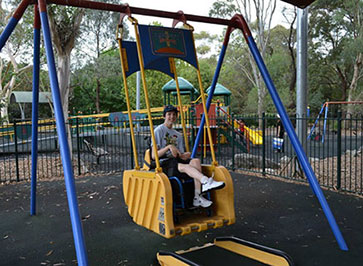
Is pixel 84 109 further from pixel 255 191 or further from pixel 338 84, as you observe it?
pixel 255 191

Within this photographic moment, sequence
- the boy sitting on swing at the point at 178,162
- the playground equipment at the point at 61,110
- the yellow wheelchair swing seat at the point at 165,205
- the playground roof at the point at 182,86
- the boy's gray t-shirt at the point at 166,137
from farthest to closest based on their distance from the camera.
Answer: the playground roof at the point at 182,86 < the boy's gray t-shirt at the point at 166,137 < the boy sitting on swing at the point at 178,162 < the yellow wheelchair swing seat at the point at 165,205 < the playground equipment at the point at 61,110

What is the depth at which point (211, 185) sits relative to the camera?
3654 millimetres

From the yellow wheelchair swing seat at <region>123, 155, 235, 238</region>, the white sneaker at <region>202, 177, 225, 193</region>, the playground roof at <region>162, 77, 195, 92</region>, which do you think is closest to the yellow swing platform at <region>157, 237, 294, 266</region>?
the yellow wheelchair swing seat at <region>123, 155, 235, 238</region>

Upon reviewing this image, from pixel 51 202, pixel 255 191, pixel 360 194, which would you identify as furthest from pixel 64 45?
pixel 360 194

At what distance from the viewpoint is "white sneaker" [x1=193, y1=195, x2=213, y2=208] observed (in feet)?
12.3

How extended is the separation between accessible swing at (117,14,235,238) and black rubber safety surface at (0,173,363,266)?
47 cm

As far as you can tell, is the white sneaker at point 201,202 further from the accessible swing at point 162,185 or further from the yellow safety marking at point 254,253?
the yellow safety marking at point 254,253

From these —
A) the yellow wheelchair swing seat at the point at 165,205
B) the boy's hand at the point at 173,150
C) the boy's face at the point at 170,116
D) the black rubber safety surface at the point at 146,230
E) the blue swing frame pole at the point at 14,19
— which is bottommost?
the black rubber safety surface at the point at 146,230

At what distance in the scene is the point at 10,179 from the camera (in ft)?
26.4

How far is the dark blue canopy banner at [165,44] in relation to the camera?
3830 mm

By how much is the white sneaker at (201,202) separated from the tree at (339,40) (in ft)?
92.5

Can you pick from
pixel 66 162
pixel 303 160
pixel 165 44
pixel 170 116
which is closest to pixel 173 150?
pixel 170 116

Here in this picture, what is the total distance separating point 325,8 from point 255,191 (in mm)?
30841

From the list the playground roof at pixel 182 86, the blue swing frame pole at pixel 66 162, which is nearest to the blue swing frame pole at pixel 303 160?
the blue swing frame pole at pixel 66 162
